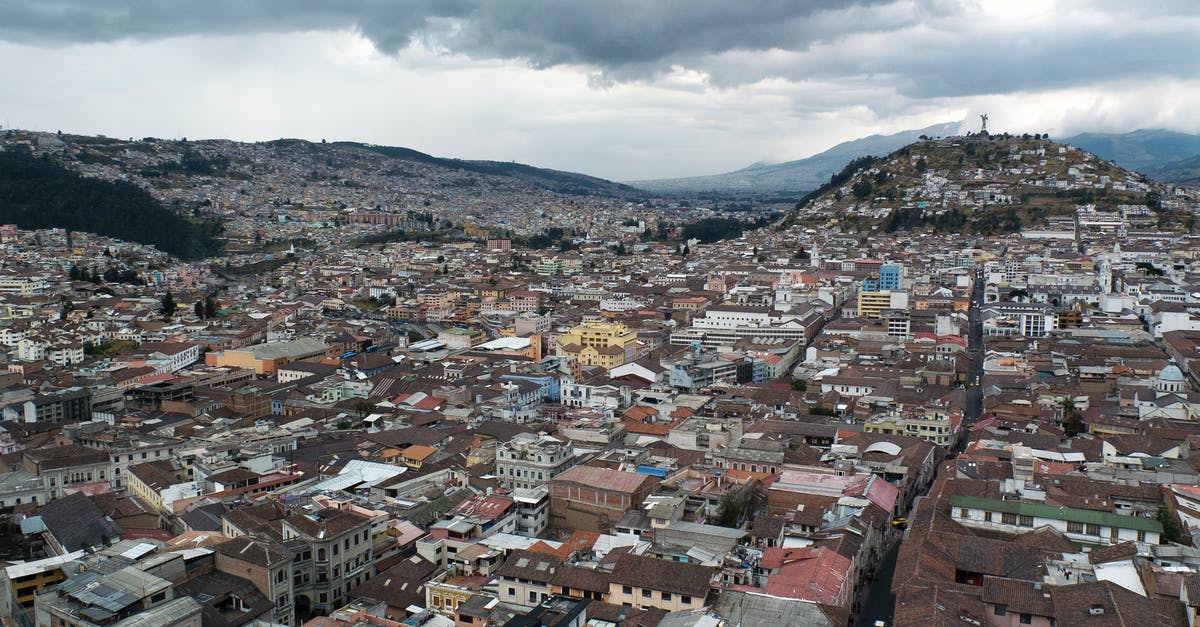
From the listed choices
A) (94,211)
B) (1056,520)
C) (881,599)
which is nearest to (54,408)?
(881,599)

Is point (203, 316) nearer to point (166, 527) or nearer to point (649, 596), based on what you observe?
point (166, 527)

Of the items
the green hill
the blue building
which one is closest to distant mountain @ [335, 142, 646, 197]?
the green hill

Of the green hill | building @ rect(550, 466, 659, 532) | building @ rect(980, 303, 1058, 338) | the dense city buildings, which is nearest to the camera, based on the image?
the dense city buildings

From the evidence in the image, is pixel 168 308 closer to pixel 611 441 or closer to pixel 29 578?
pixel 611 441

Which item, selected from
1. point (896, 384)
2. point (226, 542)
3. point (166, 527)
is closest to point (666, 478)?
point (226, 542)

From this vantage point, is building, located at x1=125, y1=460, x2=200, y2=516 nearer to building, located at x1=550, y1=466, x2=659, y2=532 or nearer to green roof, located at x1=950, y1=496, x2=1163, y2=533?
building, located at x1=550, y1=466, x2=659, y2=532

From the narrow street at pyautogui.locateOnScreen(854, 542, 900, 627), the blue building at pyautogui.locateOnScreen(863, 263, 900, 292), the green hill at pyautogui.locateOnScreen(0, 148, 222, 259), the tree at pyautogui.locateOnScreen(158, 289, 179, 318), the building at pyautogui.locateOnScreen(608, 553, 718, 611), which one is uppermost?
the green hill at pyautogui.locateOnScreen(0, 148, 222, 259)
